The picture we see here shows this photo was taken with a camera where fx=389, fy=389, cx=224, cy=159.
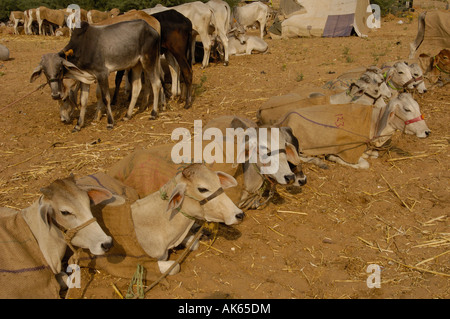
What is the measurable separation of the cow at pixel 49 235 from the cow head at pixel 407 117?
17.2ft

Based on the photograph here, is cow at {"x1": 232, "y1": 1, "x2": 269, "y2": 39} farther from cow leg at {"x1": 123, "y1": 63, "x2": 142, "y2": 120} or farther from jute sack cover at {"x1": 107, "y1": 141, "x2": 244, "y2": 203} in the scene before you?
jute sack cover at {"x1": 107, "y1": 141, "x2": 244, "y2": 203}

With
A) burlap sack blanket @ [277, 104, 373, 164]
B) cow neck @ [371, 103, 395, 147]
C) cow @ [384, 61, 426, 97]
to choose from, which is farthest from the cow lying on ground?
cow @ [384, 61, 426, 97]

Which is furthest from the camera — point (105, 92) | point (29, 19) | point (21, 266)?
point (29, 19)

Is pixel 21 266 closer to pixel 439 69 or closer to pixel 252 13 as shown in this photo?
pixel 439 69

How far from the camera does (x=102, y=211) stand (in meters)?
4.00

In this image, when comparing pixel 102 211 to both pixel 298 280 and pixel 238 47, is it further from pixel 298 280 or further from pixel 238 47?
pixel 238 47

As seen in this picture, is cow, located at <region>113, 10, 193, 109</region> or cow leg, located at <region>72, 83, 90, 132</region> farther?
cow, located at <region>113, 10, 193, 109</region>

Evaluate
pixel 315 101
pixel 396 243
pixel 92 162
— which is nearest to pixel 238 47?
pixel 315 101

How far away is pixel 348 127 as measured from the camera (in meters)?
6.70

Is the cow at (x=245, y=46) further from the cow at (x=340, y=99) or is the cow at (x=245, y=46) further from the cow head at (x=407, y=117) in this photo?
the cow head at (x=407, y=117)

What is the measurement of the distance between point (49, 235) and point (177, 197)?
1.25 meters

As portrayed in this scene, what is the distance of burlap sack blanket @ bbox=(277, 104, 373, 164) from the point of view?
665 centimetres

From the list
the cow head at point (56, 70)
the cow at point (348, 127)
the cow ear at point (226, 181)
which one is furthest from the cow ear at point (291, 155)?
the cow head at point (56, 70)

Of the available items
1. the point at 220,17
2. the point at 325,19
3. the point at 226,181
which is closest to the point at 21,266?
the point at 226,181
